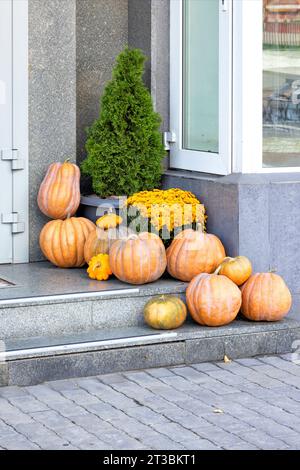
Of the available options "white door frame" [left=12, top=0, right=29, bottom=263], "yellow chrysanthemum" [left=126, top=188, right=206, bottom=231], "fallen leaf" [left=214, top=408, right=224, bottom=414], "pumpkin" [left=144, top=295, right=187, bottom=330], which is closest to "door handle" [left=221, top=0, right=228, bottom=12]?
"yellow chrysanthemum" [left=126, top=188, right=206, bottom=231]

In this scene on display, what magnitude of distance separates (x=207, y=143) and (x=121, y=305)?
1552mm

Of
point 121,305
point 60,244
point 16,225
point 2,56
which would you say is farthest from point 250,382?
point 2,56

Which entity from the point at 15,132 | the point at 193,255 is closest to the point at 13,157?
the point at 15,132

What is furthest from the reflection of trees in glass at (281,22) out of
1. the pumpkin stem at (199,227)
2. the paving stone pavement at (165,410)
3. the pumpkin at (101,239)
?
the paving stone pavement at (165,410)

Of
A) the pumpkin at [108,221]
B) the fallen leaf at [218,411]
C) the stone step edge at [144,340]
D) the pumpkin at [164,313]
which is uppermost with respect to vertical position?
the pumpkin at [108,221]

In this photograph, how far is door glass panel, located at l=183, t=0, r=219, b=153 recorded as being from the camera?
25.3 ft

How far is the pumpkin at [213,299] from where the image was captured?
22.5 ft

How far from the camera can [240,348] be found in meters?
6.95

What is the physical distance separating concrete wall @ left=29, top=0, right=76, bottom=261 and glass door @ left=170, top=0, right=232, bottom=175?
0.76 m

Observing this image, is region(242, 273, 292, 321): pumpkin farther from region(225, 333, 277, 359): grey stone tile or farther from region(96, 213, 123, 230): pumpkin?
region(96, 213, 123, 230): pumpkin

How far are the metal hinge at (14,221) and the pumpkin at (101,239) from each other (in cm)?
68

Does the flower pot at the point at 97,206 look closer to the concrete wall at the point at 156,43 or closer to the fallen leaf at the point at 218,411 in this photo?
the concrete wall at the point at 156,43

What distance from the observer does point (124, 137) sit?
7.64m
